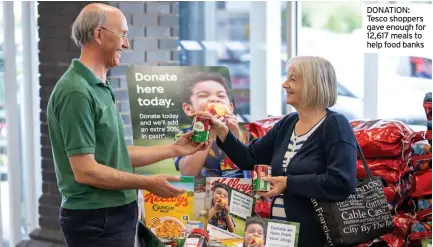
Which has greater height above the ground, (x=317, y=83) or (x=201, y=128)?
(x=317, y=83)

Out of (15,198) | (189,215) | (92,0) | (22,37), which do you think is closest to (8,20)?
(22,37)

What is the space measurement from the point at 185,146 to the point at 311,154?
629 millimetres

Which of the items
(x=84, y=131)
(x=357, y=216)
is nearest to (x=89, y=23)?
(x=84, y=131)

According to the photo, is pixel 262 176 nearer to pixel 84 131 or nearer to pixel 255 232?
pixel 255 232

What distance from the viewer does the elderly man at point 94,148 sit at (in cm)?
285

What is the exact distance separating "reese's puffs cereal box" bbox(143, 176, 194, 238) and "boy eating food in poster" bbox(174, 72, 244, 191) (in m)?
0.14

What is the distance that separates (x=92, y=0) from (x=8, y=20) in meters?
0.81

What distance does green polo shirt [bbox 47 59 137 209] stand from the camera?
2842 millimetres

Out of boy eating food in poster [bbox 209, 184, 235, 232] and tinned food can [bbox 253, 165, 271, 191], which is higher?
tinned food can [bbox 253, 165, 271, 191]

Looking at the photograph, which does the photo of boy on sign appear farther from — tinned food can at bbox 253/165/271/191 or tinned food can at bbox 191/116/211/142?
tinned food can at bbox 191/116/211/142

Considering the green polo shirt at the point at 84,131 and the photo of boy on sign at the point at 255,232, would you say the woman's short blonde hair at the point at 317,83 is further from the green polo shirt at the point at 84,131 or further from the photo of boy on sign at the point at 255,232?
the green polo shirt at the point at 84,131

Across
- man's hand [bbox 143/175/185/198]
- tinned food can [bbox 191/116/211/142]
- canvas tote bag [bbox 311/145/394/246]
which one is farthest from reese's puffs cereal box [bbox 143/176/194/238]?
canvas tote bag [bbox 311/145/394/246]

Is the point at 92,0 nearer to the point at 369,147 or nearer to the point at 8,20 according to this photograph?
the point at 8,20

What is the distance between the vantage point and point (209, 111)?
12.4ft
